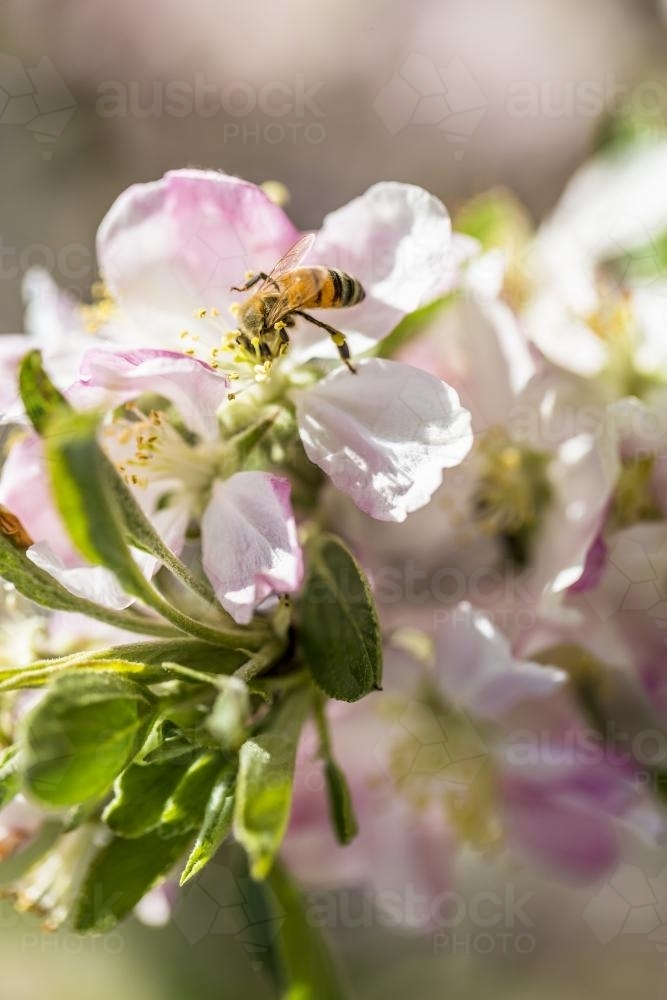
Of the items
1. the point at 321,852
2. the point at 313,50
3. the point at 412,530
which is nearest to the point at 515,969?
the point at 321,852

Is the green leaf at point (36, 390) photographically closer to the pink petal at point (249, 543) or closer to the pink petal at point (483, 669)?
the pink petal at point (249, 543)

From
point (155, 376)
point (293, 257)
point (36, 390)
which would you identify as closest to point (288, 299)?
point (293, 257)

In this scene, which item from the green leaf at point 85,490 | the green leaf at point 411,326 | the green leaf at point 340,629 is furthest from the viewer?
the green leaf at point 411,326

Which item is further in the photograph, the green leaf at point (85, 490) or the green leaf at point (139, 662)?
the green leaf at point (139, 662)

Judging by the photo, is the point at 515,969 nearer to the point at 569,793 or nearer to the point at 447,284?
the point at 569,793

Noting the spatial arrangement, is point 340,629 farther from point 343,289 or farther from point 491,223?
point 491,223

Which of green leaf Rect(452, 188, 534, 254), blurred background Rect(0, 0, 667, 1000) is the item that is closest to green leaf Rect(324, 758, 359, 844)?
green leaf Rect(452, 188, 534, 254)

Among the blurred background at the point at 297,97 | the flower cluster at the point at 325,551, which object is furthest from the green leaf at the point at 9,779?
the blurred background at the point at 297,97

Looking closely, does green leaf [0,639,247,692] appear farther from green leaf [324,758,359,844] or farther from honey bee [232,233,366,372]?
honey bee [232,233,366,372]
